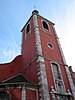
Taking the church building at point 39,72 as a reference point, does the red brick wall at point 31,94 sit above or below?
below

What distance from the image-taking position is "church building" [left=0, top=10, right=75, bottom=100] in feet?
31.0

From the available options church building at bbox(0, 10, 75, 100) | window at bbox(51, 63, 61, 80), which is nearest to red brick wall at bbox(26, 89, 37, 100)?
church building at bbox(0, 10, 75, 100)

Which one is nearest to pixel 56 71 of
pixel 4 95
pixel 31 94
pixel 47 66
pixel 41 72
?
pixel 47 66

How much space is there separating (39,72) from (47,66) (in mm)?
1215

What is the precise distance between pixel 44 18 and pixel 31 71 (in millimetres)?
8400

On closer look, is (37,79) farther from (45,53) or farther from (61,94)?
(45,53)

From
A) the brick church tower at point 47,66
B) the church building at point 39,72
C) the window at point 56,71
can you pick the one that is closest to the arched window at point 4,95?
the church building at point 39,72

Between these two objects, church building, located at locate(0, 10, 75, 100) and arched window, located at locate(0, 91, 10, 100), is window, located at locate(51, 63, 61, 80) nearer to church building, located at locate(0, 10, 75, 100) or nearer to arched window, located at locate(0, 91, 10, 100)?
church building, located at locate(0, 10, 75, 100)

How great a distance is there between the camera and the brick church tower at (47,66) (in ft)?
33.1

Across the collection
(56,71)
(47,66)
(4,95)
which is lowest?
(4,95)

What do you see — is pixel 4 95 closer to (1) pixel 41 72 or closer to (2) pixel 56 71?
(1) pixel 41 72

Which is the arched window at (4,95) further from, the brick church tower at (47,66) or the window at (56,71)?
the window at (56,71)

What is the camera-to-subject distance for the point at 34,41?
13.7m

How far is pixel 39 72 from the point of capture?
10.6 m
